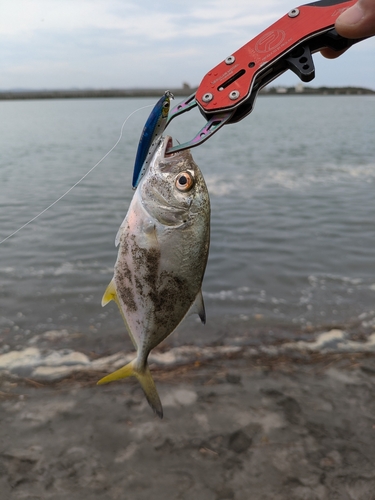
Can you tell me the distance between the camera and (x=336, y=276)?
8.55 metres

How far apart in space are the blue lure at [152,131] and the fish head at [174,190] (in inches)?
4.4

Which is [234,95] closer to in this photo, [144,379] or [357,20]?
[357,20]

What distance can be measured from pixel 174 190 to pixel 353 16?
1.51 meters

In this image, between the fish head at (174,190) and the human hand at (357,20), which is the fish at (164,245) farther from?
the human hand at (357,20)

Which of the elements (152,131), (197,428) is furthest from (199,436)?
(152,131)

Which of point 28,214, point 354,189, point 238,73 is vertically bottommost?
point 28,214

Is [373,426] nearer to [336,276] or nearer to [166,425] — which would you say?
[166,425]

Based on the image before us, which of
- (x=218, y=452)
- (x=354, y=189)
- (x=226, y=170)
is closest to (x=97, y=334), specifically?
(x=218, y=452)

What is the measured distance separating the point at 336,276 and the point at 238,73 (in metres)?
6.46

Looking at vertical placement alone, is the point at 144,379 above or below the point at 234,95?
below

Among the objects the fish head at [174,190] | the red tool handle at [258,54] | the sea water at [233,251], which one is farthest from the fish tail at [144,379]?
the sea water at [233,251]

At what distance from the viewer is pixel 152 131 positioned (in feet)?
9.23

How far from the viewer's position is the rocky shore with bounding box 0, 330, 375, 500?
3.71 meters

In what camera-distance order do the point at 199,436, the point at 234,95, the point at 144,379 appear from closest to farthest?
the point at 234,95 < the point at 144,379 < the point at 199,436
